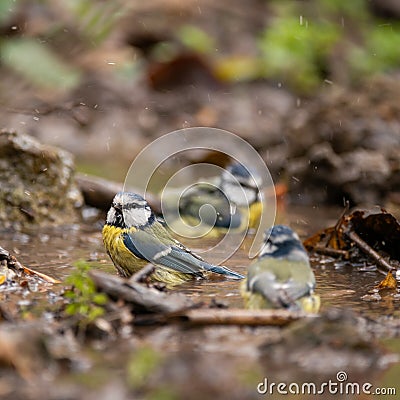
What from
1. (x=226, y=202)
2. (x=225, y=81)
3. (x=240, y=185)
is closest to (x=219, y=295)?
(x=226, y=202)

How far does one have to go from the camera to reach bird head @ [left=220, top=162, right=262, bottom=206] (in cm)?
782

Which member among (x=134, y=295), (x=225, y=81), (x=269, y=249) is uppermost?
(x=225, y=81)

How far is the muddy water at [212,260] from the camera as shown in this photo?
459 cm

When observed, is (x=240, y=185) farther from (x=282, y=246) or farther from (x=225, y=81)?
(x=225, y=81)

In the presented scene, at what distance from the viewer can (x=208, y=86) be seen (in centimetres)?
1366

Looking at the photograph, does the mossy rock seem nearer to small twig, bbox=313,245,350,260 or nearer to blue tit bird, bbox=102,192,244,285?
blue tit bird, bbox=102,192,244,285

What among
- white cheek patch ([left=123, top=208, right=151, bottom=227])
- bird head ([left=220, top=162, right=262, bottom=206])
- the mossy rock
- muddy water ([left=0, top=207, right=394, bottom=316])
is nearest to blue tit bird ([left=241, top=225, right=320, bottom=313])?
muddy water ([left=0, top=207, right=394, bottom=316])

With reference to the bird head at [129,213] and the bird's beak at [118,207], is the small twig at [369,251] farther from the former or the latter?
the bird's beak at [118,207]

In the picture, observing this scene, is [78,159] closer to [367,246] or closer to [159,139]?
[159,139]

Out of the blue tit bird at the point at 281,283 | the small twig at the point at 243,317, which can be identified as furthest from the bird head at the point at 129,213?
the small twig at the point at 243,317

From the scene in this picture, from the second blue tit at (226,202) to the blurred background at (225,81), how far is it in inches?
48.7

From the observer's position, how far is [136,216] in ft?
17.4

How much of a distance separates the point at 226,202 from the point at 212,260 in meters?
1.90

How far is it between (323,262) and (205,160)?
14.5 feet
